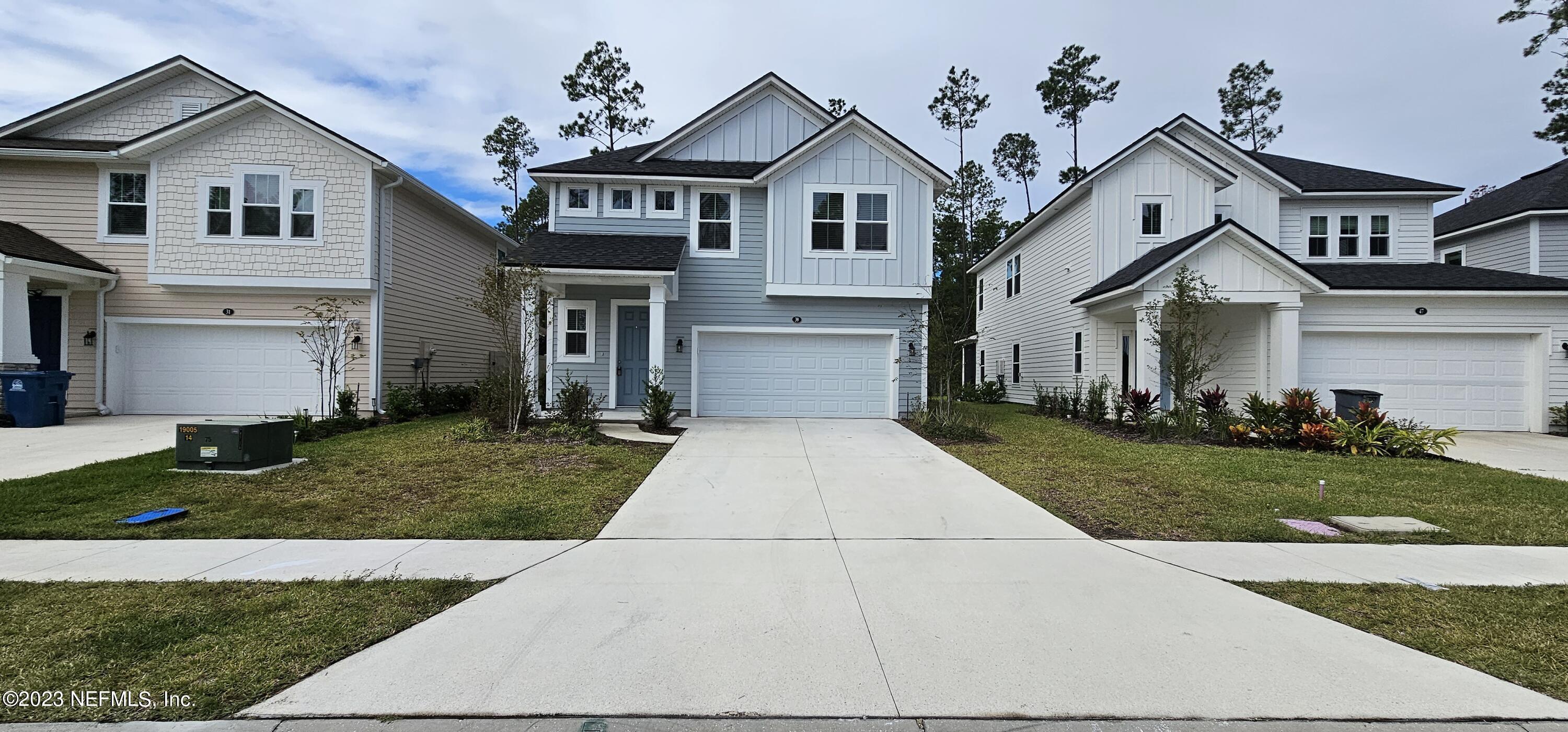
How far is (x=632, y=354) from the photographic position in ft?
50.0

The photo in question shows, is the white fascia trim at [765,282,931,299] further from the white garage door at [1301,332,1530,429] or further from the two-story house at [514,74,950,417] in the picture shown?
the white garage door at [1301,332,1530,429]

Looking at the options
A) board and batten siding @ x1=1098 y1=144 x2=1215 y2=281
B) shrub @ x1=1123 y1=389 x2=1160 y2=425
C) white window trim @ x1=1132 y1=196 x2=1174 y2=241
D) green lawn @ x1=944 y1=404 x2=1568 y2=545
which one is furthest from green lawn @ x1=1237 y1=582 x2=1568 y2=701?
white window trim @ x1=1132 y1=196 x2=1174 y2=241

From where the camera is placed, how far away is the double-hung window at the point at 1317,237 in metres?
17.5

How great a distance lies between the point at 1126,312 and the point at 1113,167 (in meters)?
3.60

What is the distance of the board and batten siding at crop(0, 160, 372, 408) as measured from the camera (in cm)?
1406

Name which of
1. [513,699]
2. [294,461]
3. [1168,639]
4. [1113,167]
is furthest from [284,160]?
[1113,167]

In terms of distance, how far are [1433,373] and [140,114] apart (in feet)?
98.9

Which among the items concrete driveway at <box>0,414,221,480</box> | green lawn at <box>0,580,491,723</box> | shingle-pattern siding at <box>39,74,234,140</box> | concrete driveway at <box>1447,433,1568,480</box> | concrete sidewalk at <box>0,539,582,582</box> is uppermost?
shingle-pattern siding at <box>39,74,234,140</box>

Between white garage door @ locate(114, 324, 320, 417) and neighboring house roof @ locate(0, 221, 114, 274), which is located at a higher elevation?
neighboring house roof @ locate(0, 221, 114, 274)

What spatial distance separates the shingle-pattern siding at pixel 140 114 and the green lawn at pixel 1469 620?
70.1ft

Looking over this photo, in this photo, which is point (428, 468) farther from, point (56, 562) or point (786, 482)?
point (786, 482)

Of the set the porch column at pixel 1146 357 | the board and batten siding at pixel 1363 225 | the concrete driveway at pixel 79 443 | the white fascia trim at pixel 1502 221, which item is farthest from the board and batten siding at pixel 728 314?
the white fascia trim at pixel 1502 221

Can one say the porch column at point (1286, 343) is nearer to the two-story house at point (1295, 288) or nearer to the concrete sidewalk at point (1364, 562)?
the two-story house at point (1295, 288)

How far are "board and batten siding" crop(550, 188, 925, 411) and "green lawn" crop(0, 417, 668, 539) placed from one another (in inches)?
207
